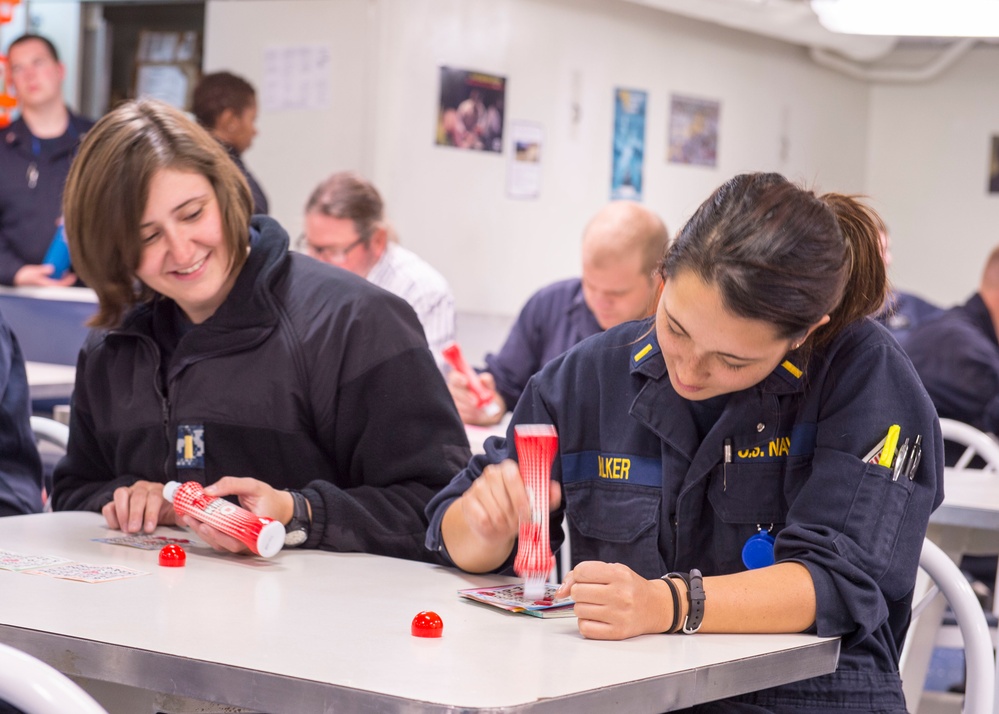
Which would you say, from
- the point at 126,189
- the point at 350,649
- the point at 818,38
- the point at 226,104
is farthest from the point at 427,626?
the point at 818,38

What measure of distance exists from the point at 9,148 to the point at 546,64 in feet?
9.08

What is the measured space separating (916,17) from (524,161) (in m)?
4.92

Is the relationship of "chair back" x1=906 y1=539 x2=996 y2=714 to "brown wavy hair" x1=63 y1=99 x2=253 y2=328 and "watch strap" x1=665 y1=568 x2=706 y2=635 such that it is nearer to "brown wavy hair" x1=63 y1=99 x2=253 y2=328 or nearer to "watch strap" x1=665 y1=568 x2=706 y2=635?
"watch strap" x1=665 y1=568 x2=706 y2=635

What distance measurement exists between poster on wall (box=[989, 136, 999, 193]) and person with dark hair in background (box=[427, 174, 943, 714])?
8.08 meters

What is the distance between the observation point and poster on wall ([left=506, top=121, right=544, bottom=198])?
6.63 metres

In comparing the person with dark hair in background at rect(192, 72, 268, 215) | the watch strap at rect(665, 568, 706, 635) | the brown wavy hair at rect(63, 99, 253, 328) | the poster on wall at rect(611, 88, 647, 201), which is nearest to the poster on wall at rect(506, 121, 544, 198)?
the poster on wall at rect(611, 88, 647, 201)

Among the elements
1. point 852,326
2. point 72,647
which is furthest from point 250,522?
point 852,326

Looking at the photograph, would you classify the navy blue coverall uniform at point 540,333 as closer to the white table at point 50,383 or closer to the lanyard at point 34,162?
the white table at point 50,383

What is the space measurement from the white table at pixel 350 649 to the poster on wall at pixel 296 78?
4486 millimetres

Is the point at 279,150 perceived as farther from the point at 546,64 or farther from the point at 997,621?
the point at 997,621

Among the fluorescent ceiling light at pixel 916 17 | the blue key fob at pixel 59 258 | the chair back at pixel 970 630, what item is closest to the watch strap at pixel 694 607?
the chair back at pixel 970 630

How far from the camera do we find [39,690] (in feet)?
3.82

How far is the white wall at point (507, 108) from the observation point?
5914 millimetres

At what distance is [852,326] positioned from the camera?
171 cm
